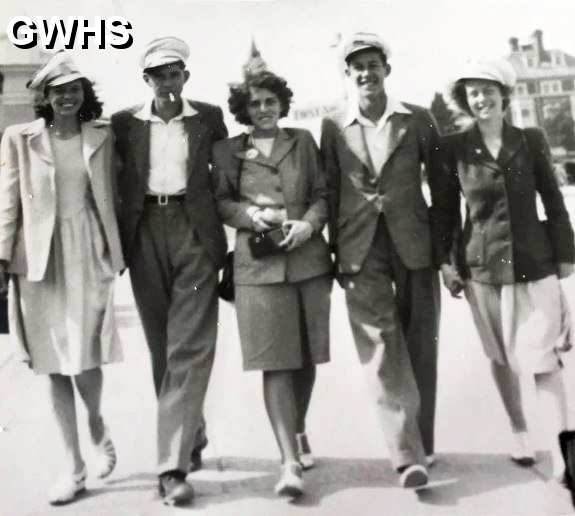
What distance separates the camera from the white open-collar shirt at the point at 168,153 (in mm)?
1753

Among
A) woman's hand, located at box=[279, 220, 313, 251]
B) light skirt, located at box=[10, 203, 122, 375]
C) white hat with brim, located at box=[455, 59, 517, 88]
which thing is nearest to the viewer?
woman's hand, located at box=[279, 220, 313, 251]

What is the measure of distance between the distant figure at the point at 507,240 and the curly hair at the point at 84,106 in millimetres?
1044

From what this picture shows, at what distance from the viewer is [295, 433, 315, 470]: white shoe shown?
189 centimetres

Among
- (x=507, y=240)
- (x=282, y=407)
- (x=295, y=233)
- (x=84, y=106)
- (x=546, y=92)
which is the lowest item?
(x=282, y=407)

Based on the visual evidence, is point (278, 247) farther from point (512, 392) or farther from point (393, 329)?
point (512, 392)

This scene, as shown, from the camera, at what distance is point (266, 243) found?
1.71 m

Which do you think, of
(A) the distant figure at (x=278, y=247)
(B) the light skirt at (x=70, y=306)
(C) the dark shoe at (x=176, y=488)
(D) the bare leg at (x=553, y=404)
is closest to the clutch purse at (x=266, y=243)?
(A) the distant figure at (x=278, y=247)

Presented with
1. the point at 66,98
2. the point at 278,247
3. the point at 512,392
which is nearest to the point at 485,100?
the point at 278,247

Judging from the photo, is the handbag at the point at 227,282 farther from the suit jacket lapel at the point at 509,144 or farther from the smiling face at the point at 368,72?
the suit jacket lapel at the point at 509,144

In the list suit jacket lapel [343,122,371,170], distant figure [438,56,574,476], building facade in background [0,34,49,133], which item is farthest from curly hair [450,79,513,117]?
building facade in background [0,34,49,133]

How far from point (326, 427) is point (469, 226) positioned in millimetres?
751

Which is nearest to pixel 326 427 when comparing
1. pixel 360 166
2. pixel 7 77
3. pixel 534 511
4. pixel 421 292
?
pixel 421 292

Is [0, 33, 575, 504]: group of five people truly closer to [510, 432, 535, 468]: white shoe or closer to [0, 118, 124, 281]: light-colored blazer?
[0, 118, 124, 281]: light-colored blazer

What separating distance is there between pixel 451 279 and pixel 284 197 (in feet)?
1.80
